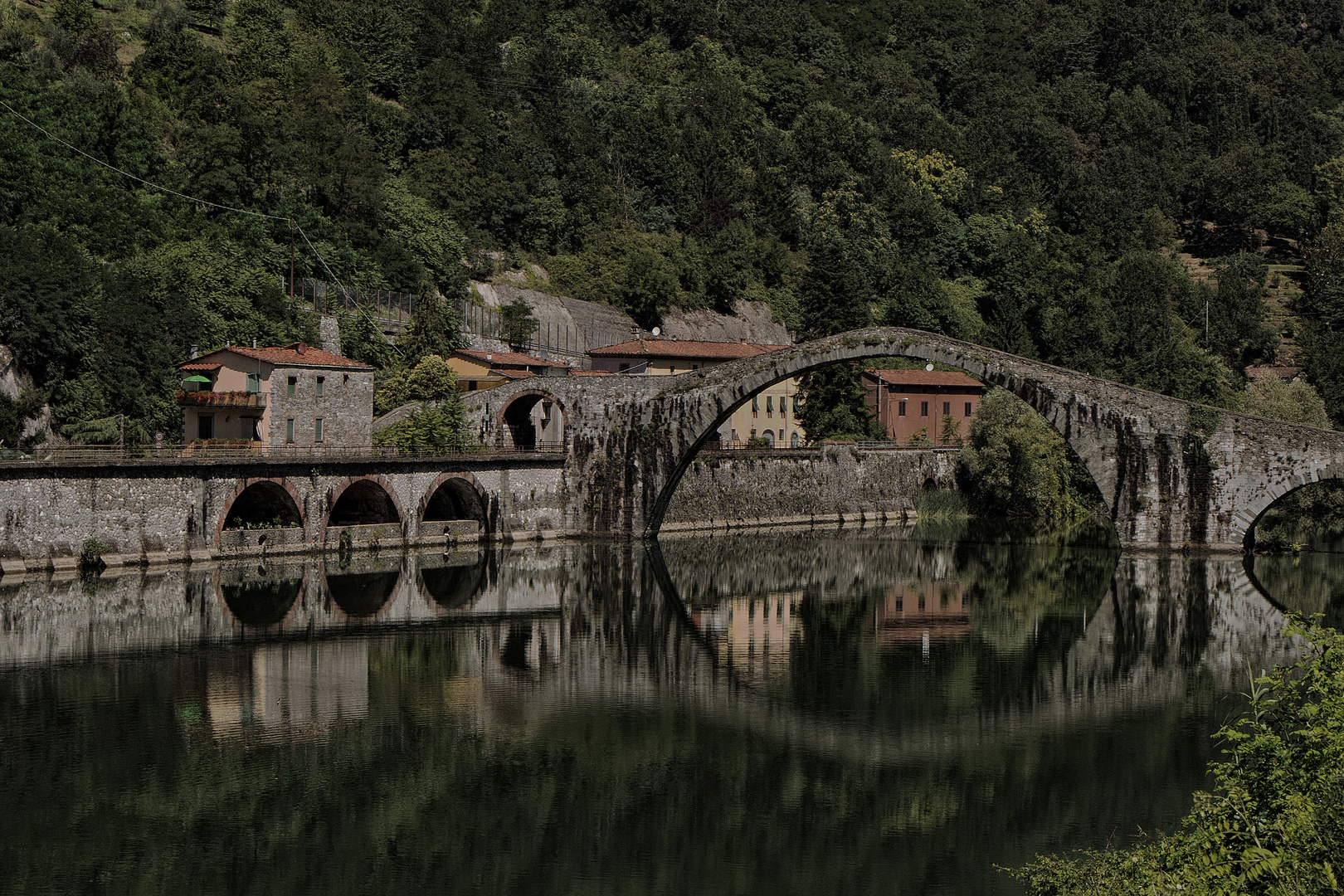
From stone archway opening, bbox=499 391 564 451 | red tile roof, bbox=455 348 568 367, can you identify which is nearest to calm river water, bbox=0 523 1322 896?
stone archway opening, bbox=499 391 564 451

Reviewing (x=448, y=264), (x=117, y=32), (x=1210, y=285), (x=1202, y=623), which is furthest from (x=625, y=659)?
(x=1210, y=285)

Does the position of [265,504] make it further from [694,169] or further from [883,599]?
[694,169]

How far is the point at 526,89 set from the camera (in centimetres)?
12262

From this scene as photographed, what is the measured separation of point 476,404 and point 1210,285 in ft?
291

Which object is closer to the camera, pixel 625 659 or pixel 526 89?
pixel 625 659

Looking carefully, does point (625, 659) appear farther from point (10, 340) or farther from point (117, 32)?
point (117, 32)

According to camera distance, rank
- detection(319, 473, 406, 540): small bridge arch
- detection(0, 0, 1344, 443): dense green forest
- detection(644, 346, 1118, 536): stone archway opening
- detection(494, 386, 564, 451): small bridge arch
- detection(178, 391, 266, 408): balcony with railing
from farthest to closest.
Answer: detection(0, 0, 1344, 443): dense green forest, detection(494, 386, 564, 451): small bridge arch, detection(644, 346, 1118, 536): stone archway opening, detection(178, 391, 266, 408): balcony with railing, detection(319, 473, 406, 540): small bridge arch

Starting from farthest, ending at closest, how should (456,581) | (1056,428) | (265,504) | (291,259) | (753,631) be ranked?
(291,259), (1056,428), (265,504), (456,581), (753,631)

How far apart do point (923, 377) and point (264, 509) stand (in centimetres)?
5300

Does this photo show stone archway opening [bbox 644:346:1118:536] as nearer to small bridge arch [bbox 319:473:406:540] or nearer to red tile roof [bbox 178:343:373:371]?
small bridge arch [bbox 319:473:406:540]

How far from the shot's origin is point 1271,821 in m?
16.6

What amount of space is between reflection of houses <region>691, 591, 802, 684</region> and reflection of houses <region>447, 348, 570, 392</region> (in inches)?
1121

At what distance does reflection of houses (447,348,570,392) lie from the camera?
7375 cm

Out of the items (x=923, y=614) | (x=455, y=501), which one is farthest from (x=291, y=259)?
(x=923, y=614)
